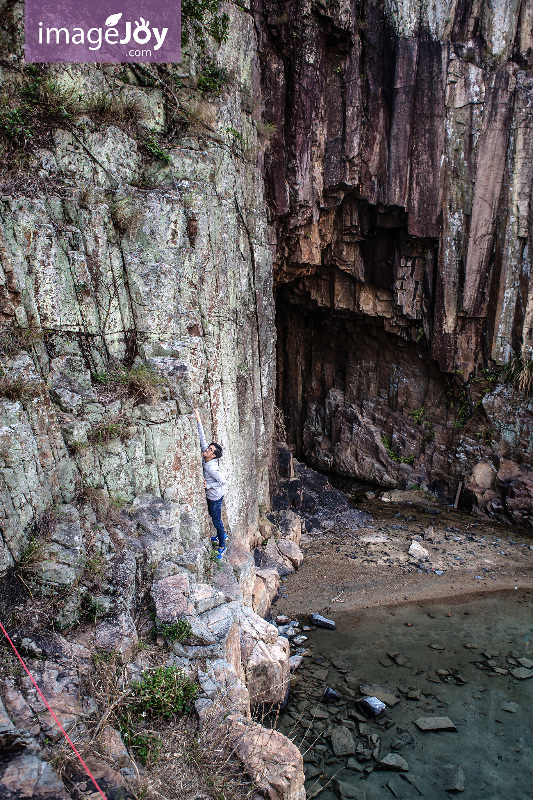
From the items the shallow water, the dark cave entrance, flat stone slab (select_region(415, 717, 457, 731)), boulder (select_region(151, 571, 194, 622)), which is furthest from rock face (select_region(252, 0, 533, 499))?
boulder (select_region(151, 571, 194, 622))

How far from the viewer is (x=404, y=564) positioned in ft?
35.4

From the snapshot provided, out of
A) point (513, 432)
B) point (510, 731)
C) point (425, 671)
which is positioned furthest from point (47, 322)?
point (513, 432)

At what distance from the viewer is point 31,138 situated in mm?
6766

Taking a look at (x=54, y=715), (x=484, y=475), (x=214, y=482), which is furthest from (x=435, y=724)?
(x=484, y=475)

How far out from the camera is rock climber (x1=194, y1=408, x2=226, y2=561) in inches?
286

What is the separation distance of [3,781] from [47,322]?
199 inches

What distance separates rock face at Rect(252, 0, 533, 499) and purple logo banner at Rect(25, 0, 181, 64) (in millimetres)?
4472

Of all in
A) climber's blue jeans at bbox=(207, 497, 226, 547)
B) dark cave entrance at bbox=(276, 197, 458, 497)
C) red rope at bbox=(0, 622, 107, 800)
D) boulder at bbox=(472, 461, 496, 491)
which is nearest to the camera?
red rope at bbox=(0, 622, 107, 800)

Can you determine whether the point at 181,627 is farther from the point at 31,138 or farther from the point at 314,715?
the point at 31,138

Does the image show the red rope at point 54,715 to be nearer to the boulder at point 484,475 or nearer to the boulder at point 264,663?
the boulder at point 264,663

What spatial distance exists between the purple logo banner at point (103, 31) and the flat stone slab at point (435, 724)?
10596mm

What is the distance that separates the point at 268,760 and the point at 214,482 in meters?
3.70

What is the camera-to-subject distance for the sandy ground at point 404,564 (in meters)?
9.73

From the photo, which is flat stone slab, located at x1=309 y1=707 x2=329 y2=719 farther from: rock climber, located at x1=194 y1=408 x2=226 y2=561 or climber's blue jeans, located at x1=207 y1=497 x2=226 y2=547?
climber's blue jeans, located at x1=207 y1=497 x2=226 y2=547
